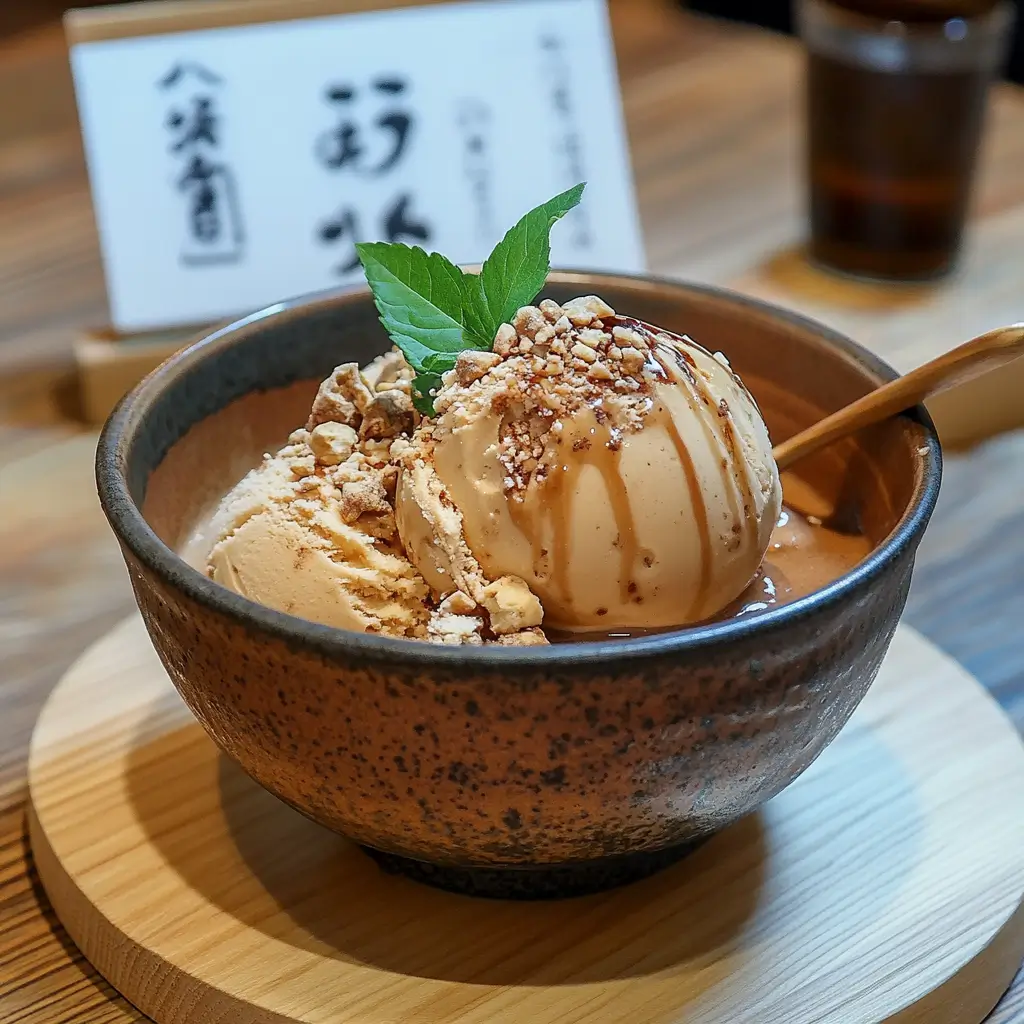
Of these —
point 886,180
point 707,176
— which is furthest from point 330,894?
point 707,176

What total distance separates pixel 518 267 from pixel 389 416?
0.13 metres

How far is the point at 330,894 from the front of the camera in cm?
84

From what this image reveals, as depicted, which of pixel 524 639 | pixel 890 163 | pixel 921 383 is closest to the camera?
pixel 524 639

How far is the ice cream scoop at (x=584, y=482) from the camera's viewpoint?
2.59ft

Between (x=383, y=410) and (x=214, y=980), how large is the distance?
0.36 meters

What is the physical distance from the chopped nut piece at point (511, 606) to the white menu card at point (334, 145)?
0.74m

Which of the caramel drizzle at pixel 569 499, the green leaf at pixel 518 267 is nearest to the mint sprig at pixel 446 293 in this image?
the green leaf at pixel 518 267

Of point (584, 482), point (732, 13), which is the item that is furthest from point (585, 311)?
point (732, 13)

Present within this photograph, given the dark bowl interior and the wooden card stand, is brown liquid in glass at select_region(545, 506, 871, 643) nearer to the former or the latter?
the dark bowl interior

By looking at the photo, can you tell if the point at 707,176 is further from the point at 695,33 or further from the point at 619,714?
the point at 619,714

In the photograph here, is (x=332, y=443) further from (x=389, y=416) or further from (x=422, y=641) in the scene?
(x=422, y=641)

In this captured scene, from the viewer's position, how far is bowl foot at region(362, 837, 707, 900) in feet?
2.68

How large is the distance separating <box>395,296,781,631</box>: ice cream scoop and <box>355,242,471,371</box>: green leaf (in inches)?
2.4

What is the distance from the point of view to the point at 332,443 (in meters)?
0.89
